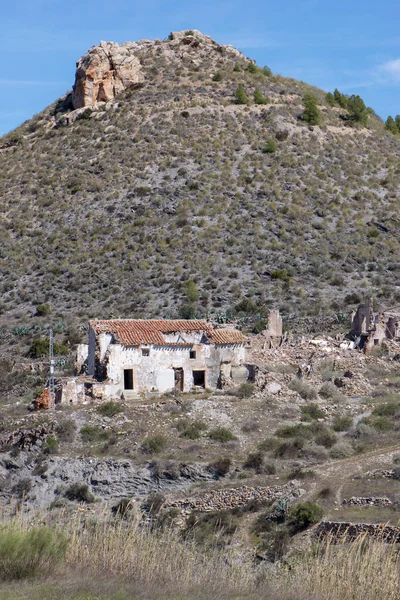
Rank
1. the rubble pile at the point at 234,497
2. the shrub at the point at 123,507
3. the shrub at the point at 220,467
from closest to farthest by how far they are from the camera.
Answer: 1. the rubble pile at the point at 234,497
2. the shrub at the point at 123,507
3. the shrub at the point at 220,467

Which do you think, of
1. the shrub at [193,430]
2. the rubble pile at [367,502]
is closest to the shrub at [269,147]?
the shrub at [193,430]

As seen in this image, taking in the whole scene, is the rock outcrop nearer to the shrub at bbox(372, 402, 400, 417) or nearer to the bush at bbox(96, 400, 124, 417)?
the bush at bbox(96, 400, 124, 417)

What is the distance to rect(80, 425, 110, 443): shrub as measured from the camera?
32.2 m

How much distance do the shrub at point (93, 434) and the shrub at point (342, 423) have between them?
7563mm

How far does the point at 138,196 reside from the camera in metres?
62.9

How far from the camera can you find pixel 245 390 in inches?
1415

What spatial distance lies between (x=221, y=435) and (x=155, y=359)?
573 centimetres

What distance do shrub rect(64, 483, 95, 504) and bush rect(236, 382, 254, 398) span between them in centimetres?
781

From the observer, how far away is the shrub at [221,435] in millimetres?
31877

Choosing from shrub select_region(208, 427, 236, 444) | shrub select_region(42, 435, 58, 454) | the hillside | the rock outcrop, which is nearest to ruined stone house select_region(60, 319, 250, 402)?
shrub select_region(42, 435, 58, 454)

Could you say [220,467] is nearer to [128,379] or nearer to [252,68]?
[128,379]

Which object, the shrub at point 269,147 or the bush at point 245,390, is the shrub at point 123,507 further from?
the shrub at point 269,147

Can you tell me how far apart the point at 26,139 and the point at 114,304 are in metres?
26.2

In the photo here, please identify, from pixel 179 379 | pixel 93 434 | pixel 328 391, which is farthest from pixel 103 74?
pixel 93 434
